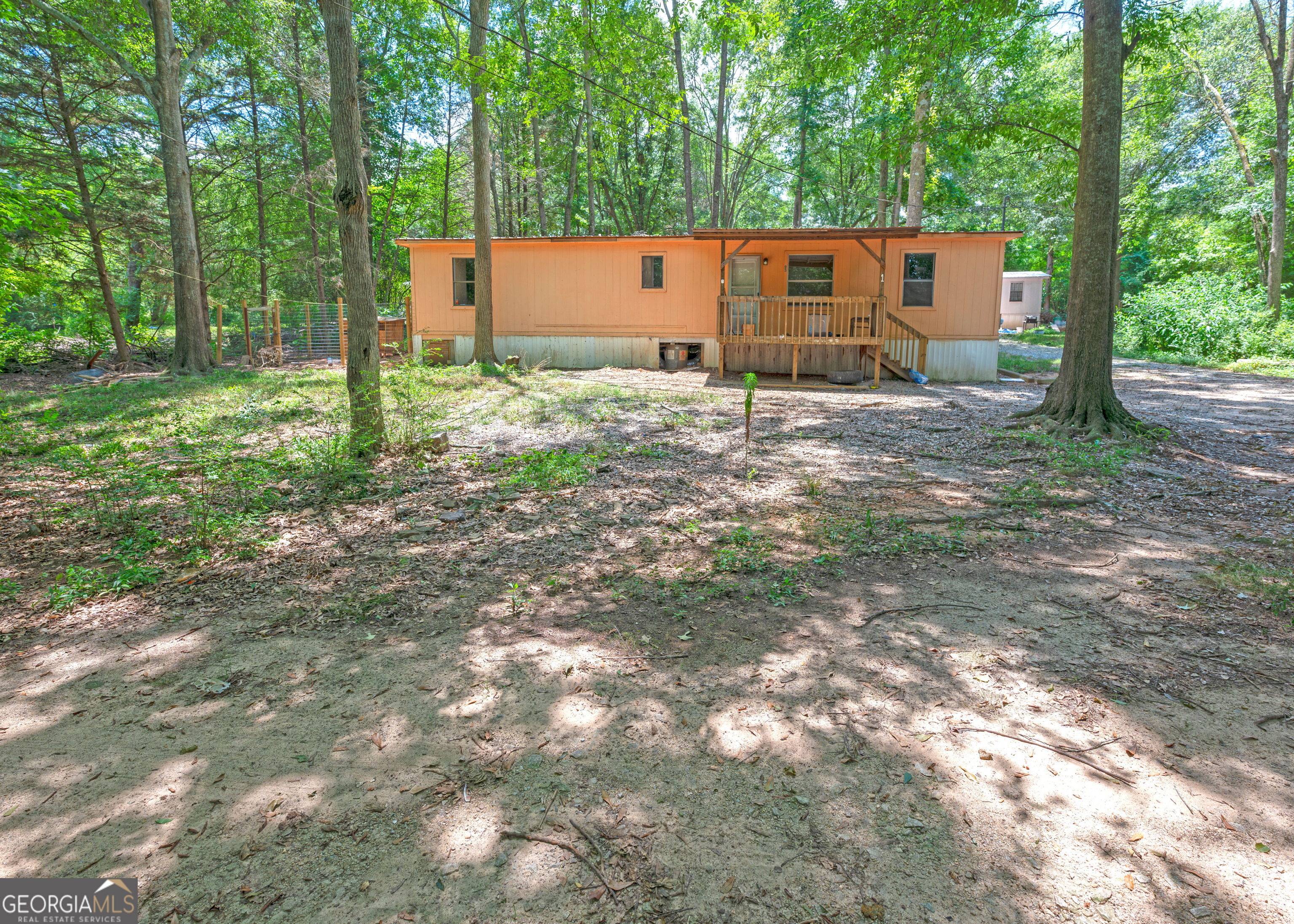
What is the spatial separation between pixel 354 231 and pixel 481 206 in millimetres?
8812

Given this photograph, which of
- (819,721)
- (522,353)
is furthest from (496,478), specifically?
(522,353)

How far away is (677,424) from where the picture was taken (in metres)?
9.32

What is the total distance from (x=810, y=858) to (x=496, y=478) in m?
5.02

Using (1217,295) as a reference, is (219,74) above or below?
above

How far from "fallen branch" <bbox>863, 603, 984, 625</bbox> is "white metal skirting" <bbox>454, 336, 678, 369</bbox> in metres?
13.4

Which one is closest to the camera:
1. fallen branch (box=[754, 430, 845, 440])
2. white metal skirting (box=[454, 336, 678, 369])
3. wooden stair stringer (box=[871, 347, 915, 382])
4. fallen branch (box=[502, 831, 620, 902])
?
fallen branch (box=[502, 831, 620, 902])

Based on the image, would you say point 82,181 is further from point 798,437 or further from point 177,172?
point 798,437

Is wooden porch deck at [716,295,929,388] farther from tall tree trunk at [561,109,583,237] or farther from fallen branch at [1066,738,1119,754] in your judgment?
tall tree trunk at [561,109,583,237]

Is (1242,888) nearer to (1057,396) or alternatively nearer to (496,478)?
(496,478)

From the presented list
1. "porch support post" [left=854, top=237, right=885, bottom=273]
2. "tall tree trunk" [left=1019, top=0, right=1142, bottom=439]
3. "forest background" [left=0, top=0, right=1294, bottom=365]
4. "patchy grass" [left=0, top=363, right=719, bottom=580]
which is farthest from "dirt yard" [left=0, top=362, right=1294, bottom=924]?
"porch support post" [left=854, top=237, right=885, bottom=273]

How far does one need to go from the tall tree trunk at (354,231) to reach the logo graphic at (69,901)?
4950mm

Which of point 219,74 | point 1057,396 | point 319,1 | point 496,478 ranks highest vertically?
point 219,74

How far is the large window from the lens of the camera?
15953 millimetres

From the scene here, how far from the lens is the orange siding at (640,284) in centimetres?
1507
